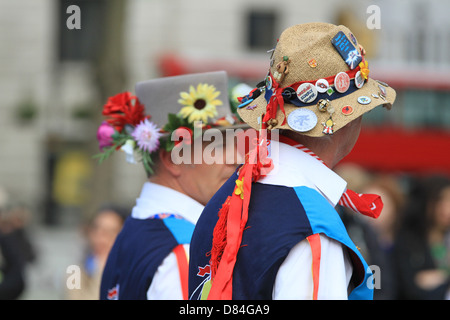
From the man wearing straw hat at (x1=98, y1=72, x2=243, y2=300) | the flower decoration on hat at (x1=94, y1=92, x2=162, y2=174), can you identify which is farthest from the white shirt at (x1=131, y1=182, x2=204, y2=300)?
the flower decoration on hat at (x1=94, y1=92, x2=162, y2=174)

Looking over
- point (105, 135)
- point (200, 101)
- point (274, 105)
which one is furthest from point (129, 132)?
point (274, 105)

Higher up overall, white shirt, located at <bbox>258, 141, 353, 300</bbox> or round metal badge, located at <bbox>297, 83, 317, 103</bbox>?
round metal badge, located at <bbox>297, 83, 317, 103</bbox>

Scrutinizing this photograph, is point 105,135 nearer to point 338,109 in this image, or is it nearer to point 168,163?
point 168,163

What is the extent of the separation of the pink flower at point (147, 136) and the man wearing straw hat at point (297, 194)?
34.7 inches

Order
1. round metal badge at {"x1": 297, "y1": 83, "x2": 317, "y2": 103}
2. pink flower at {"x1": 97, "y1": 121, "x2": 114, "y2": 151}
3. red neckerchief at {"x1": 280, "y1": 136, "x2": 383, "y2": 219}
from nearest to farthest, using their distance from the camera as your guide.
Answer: round metal badge at {"x1": 297, "y1": 83, "x2": 317, "y2": 103}
red neckerchief at {"x1": 280, "y1": 136, "x2": 383, "y2": 219}
pink flower at {"x1": 97, "y1": 121, "x2": 114, "y2": 151}

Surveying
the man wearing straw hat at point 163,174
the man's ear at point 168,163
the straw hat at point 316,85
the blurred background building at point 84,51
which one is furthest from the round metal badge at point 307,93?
the blurred background building at point 84,51

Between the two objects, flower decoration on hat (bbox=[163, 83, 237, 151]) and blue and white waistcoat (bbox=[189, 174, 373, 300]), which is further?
flower decoration on hat (bbox=[163, 83, 237, 151])

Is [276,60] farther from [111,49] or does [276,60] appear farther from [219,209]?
[111,49]

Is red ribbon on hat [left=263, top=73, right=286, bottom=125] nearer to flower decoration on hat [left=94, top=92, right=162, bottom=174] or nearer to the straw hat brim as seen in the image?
the straw hat brim

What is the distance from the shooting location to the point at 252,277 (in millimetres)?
1876

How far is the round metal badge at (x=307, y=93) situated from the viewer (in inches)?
79.7

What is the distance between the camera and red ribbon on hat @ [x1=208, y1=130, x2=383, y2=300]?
1.92 meters

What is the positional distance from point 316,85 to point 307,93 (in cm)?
4

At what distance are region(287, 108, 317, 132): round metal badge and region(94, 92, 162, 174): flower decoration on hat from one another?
1.15m
